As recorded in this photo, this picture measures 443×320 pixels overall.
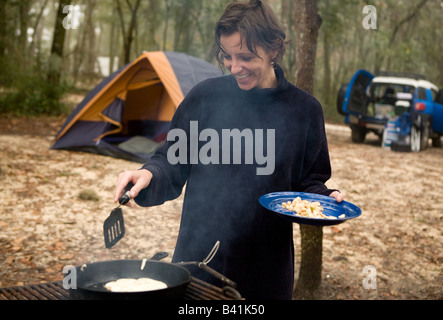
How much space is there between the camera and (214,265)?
198cm

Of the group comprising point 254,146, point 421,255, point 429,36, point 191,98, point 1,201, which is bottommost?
point 421,255

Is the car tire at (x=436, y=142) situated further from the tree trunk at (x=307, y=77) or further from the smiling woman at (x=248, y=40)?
the smiling woman at (x=248, y=40)

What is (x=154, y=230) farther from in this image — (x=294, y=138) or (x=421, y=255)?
(x=294, y=138)

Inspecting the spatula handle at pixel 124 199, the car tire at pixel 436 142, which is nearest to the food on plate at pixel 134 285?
the spatula handle at pixel 124 199

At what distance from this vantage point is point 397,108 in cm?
1101

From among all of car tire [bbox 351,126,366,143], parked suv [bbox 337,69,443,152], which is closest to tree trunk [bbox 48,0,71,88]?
parked suv [bbox 337,69,443,152]

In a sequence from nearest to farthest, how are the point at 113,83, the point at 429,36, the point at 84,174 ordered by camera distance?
1. the point at 84,174
2. the point at 113,83
3. the point at 429,36

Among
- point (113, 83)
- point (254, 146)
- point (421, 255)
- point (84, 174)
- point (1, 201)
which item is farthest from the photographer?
point (113, 83)

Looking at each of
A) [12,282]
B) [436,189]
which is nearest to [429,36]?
[436,189]

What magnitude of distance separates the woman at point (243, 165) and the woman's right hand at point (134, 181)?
178 mm

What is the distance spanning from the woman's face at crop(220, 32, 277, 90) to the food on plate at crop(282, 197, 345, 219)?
A: 1.81 feet

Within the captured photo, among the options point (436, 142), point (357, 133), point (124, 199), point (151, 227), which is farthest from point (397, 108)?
point (124, 199)

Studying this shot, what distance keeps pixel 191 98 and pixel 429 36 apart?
2774 centimetres

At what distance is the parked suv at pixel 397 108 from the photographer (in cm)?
1105
